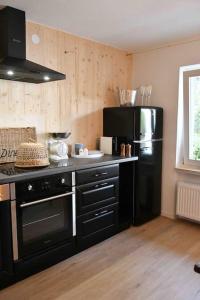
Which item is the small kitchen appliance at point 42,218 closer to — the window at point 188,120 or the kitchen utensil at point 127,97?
the kitchen utensil at point 127,97

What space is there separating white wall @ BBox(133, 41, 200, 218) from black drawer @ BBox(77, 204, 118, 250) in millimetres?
988

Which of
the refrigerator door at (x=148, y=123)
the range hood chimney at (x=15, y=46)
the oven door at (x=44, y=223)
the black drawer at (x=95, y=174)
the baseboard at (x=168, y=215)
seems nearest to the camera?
the oven door at (x=44, y=223)

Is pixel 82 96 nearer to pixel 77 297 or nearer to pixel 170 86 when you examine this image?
pixel 170 86

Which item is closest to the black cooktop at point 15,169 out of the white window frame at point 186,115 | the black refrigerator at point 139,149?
the black refrigerator at point 139,149

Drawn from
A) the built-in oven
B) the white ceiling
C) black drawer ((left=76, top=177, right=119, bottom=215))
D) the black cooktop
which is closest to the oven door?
the built-in oven

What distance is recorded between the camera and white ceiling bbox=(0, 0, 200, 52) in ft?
7.37

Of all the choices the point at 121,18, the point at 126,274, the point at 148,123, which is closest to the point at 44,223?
the point at 126,274

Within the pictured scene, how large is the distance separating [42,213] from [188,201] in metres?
1.93

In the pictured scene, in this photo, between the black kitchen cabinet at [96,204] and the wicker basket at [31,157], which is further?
the black kitchen cabinet at [96,204]

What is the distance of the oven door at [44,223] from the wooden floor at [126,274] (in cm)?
26

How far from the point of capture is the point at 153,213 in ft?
11.4

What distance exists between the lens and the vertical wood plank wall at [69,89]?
266cm

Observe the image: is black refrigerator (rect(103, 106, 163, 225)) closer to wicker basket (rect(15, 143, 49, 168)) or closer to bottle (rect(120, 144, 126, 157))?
bottle (rect(120, 144, 126, 157))

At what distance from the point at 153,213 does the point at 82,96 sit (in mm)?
1801
